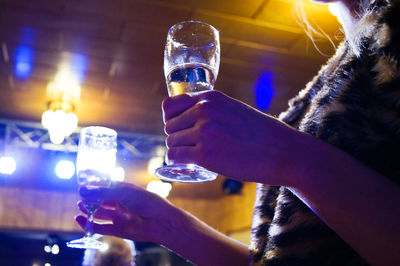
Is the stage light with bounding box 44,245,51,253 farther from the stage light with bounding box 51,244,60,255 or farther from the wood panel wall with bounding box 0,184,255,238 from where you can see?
the wood panel wall with bounding box 0,184,255,238

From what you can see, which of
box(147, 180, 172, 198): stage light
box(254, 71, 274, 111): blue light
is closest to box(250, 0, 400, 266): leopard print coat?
box(254, 71, 274, 111): blue light

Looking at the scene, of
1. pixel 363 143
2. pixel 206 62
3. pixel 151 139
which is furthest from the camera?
pixel 151 139

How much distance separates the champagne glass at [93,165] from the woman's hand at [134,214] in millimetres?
23

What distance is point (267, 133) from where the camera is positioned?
561 millimetres

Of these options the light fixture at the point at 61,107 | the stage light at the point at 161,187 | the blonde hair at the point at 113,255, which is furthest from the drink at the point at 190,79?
the stage light at the point at 161,187

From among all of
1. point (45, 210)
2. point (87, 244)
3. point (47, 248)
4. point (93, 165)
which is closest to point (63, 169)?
point (45, 210)

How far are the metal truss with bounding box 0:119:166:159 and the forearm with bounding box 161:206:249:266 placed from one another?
5723mm

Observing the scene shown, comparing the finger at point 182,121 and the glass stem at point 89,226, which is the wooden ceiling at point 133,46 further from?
the finger at point 182,121

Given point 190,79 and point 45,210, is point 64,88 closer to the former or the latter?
point 45,210

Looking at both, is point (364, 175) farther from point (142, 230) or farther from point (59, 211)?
point (59, 211)

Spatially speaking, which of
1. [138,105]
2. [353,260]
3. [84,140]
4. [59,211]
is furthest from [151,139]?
[353,260]

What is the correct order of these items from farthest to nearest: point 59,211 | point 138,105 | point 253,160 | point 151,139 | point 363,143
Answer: point 59,211
point 151,139
point 138,105
point 363,143
point 253,160

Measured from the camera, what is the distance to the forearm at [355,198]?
539mm

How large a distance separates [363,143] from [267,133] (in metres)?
0.21
